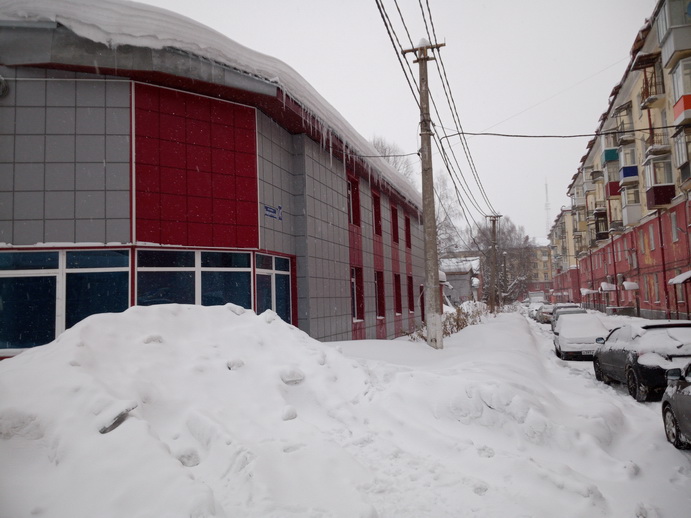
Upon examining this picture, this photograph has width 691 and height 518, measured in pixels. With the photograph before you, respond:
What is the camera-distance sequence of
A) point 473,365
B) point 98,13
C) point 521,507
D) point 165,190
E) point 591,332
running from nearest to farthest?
point 521,507 → point 473,365 → point 98,13 → point 165,190 → point 591,332

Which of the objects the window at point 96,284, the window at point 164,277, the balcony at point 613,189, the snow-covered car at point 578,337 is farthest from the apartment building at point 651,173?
the window at point 96,284

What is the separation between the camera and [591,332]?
15.3 m

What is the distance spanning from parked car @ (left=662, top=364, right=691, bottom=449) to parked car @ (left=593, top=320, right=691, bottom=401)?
6.36 feet

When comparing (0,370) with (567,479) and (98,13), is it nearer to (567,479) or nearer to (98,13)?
(567,479)

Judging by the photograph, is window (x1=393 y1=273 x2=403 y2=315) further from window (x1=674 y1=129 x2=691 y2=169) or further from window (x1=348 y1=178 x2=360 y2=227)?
window (x1=674 y1=129 x2=691 y2=169)

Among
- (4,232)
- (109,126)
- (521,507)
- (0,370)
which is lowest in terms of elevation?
(521,507)

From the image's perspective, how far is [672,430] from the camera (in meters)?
6.09

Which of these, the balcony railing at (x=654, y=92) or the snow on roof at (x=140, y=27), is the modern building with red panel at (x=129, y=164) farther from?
the balcony railing at (x=654, y=92)

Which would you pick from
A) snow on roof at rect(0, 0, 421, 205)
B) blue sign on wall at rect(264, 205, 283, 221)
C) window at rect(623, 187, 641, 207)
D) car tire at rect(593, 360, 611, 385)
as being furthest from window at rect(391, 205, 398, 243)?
window at rect(623, 187, 641, 207)

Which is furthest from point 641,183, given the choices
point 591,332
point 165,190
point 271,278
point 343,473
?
point 343,473

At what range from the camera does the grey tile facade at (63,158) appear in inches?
351

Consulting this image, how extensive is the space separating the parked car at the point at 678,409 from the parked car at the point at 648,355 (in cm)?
194

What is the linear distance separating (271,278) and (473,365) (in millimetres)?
5228

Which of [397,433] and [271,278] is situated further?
[271,278]
